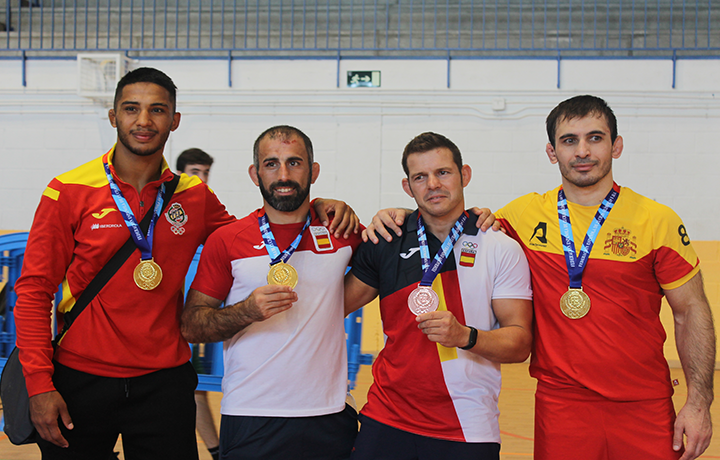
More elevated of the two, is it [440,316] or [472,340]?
[440,316]

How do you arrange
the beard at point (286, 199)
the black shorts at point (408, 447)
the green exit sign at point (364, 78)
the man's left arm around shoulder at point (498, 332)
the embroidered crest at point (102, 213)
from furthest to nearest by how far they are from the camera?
the green exit sign at point (364, 78) < the beard at point (286, 199) < the embroidered crest at point (102, 213) < the black shorts at point (408, 447) < the man's left arm around shoulder at point (498, 332)

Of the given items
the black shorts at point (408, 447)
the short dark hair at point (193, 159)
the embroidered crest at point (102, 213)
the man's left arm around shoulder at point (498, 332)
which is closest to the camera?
the man's left arm around shoulder at point (498, 332)

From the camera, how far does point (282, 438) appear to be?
2082mm

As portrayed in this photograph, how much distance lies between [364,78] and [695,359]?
218 inches

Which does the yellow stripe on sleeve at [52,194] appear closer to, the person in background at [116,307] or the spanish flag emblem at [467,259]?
the person in background at [116,307]

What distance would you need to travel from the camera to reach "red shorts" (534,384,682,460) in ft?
6.75

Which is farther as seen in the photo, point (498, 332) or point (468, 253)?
point (468, 253)

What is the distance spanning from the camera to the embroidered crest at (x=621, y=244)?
7.10ft

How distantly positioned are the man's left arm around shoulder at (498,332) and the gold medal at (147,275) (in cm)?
105

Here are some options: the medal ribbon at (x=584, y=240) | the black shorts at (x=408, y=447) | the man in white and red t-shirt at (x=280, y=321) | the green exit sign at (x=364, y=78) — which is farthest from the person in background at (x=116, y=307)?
the green exit sign at (x=364, y=78)

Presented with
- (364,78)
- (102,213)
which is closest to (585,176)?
(102,213)

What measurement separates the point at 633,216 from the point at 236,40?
6.34 m

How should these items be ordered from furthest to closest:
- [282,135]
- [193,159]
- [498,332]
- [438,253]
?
[193,159]
[282,135]
[438,253]
[498,332]

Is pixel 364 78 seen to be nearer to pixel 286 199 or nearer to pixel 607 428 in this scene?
pixel 286 199
